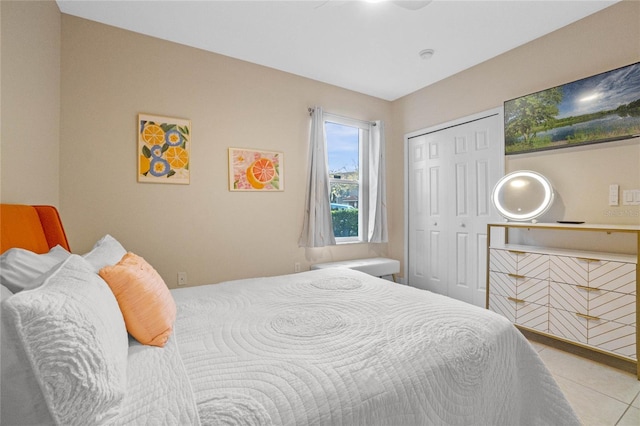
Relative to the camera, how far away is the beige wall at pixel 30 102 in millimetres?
1492

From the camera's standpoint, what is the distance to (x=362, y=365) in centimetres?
102

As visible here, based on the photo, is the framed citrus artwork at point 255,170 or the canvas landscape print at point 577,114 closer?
the canvas landscape print at point 577,114

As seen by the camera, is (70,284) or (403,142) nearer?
(70,284)

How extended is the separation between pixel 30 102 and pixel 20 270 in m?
1.54

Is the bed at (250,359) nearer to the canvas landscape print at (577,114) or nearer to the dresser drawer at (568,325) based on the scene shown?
the dresser drawer at (568,325)

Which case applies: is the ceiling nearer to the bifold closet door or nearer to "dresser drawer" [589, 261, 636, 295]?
the bifold closet door

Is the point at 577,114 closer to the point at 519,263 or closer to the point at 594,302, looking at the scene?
the point at 519,263

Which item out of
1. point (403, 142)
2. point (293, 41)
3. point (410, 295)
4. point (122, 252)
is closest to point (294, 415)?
point (410, 295)

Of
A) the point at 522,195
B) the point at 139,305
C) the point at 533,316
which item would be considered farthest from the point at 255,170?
the point at 533,316

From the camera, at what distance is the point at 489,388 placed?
1.18 m

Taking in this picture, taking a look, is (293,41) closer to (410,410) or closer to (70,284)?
(70,284)

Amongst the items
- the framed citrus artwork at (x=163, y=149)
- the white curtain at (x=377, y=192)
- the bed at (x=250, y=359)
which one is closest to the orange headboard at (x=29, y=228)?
the bed at (x=250, y=359)

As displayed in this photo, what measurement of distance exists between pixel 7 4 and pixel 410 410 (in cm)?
266

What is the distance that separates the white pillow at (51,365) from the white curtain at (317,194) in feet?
9.17
